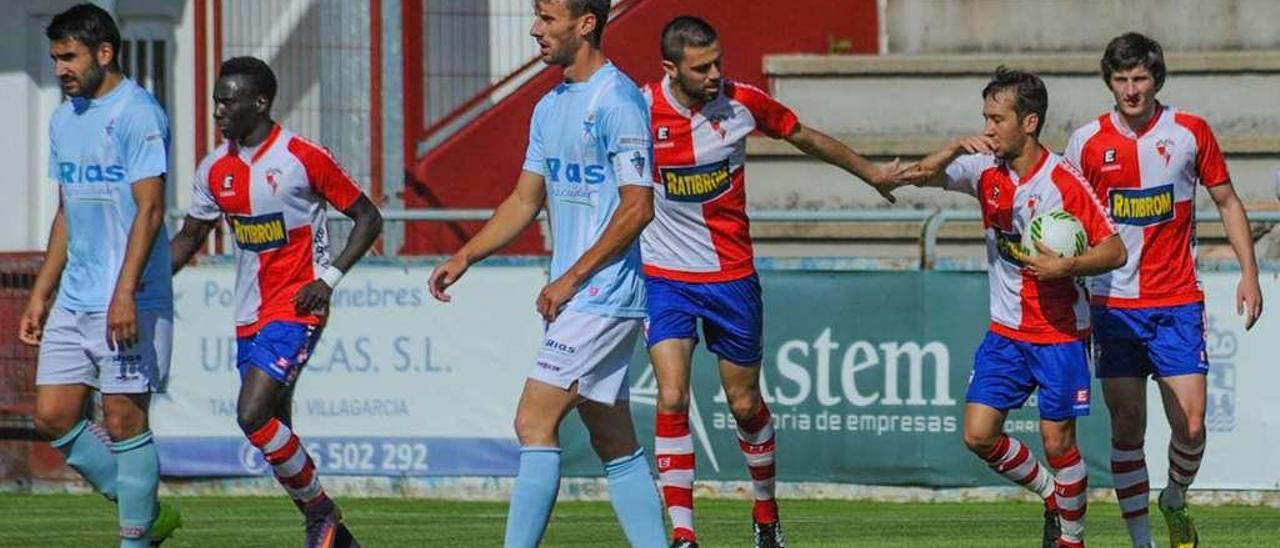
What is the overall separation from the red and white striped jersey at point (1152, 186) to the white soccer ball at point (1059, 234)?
2.98 feet

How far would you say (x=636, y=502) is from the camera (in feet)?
28.1

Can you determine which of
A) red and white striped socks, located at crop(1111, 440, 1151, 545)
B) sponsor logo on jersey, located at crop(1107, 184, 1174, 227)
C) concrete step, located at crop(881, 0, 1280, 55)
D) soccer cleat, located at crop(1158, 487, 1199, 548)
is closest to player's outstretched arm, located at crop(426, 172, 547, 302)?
sponsor logo on jersey, located at crop(1107, 184, 1174, 227)

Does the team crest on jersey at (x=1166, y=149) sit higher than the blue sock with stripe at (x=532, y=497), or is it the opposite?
the team crest on jersey at (x=1166, y=149)

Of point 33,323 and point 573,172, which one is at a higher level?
point 573,172

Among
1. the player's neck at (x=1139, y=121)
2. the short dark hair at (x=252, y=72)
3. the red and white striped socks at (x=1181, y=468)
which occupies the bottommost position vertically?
the red and white striped socks at (x=1181, y=468)

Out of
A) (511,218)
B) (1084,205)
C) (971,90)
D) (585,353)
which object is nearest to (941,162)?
(1084,205)

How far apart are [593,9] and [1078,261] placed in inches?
93.2

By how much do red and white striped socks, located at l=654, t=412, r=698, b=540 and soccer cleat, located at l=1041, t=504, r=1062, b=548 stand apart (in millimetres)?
1585

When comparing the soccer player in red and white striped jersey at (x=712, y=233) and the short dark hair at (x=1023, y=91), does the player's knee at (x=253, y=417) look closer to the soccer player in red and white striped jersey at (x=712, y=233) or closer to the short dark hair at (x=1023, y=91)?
the soccer player in red and white striped jersey at (x=712, y=233)

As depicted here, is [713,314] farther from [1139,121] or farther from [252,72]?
[252,72]

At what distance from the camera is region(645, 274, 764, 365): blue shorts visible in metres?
10.9

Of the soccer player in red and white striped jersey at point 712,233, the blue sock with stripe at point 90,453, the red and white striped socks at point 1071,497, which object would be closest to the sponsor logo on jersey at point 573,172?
the soccer player in red and white striped jersey at point 712,233

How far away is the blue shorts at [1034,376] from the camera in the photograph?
10.3 meters

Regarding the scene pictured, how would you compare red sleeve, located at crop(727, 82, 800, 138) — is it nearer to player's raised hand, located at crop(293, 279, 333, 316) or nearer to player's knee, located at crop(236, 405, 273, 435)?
player's raised hand, located at crop(293, 279, 333, 316)
